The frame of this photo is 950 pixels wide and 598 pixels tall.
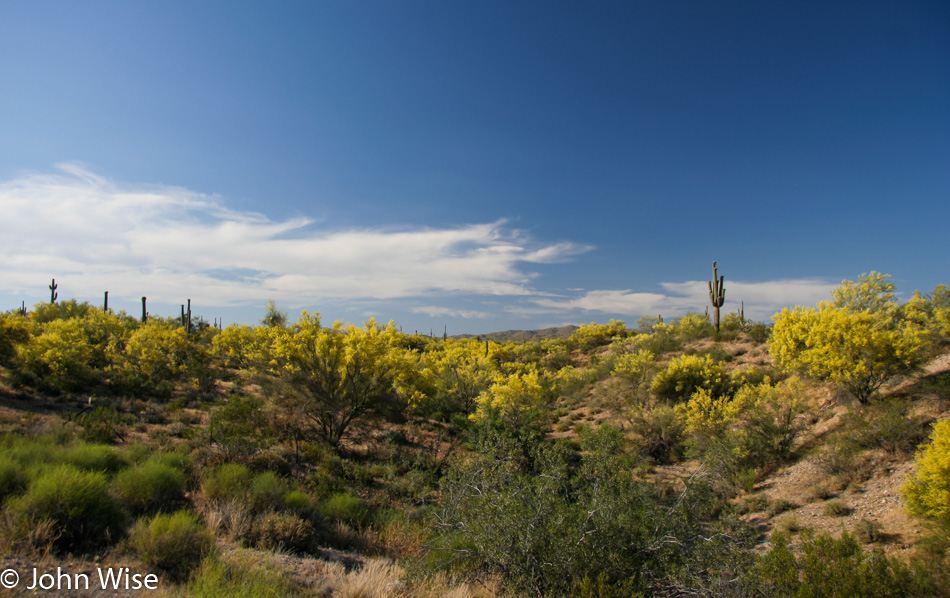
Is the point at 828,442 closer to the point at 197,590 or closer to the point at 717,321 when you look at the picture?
the point at 197,590

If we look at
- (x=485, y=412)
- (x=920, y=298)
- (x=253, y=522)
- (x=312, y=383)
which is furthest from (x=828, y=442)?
(x=312, y=383)

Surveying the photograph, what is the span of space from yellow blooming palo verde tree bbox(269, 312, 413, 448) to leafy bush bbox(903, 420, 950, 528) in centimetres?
1229

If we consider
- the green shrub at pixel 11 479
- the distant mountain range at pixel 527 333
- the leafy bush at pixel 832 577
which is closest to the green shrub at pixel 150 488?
the green shrub at pixel 11 479

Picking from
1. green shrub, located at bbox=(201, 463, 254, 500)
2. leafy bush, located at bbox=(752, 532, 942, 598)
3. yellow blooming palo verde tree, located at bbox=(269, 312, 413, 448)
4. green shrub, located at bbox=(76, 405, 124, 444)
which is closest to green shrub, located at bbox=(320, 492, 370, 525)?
green shrub, located at bbox=(201, 463, 254, 500)

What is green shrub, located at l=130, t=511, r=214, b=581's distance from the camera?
474 cm

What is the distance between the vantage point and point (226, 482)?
291 inches

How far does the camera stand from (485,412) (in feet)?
48.5

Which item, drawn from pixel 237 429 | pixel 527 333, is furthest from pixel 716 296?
pixel 527 333

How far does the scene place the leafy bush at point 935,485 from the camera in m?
6.23

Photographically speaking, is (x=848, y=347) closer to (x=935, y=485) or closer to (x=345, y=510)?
(x=935, y=485)

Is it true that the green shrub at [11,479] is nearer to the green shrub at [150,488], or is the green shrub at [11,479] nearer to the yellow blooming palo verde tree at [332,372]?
the green shrub at [150,488]

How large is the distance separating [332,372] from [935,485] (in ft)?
45.1

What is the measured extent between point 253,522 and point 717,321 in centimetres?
2632

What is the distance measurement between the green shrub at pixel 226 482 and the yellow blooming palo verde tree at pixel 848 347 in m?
14.5
